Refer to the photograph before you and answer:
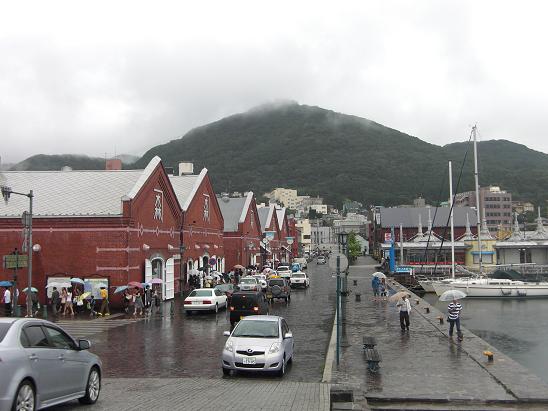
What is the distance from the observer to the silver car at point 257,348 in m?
14.5

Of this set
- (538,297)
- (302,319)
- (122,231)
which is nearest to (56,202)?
(122,231)

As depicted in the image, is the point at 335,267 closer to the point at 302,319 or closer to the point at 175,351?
the point at 175,351

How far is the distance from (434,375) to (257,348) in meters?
4.94

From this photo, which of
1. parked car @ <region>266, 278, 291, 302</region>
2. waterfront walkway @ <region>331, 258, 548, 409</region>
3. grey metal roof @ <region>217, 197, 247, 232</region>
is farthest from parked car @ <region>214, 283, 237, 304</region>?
grey metal roof @ <region>217, 197, 247, 232</region>

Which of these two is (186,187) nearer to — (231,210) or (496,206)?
(231,210)

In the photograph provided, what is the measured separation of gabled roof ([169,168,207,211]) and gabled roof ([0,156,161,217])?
8.24 m

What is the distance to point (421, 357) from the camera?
58.4 feet

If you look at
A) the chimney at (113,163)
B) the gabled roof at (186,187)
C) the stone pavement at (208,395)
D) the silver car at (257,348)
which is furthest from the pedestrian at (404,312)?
the chimney at (113,163)

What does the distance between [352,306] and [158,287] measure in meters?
13.2

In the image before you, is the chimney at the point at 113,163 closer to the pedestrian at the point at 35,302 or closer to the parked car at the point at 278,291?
the pedestrian at the point at 35,302

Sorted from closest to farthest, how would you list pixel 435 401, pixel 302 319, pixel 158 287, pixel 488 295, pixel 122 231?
pixel 435 401
pixel 302 319
pixel 122 231
pixel 158 287
pixel 488 295

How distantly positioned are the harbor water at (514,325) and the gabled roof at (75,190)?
22.6 meters

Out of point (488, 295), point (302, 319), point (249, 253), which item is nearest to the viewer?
point (302, 319)

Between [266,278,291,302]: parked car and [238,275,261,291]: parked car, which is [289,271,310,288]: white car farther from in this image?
[266,278,291,302]: parked car
